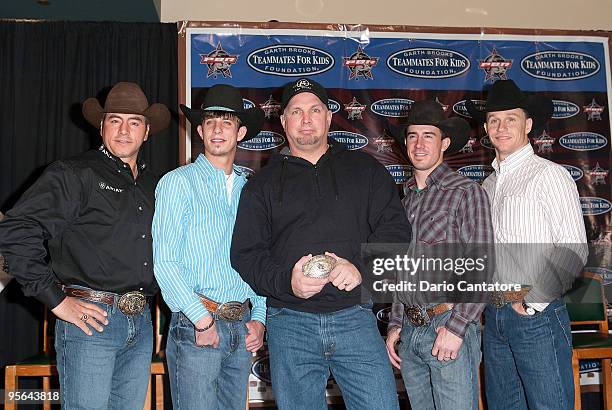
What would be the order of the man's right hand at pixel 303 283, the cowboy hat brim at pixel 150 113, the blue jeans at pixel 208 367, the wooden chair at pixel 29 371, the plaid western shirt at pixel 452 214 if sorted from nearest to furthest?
the man's right hand at pixel 303 283 → the blue jeans at pixel 208 367 → the plaid western shirt at pixel 452 214 → the cowboy hat brim at pixel 150 113 → the wooden chair at pixel 29 371

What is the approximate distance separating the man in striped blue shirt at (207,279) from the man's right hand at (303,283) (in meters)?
0.33

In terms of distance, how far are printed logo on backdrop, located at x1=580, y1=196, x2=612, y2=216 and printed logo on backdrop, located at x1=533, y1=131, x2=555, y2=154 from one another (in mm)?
491

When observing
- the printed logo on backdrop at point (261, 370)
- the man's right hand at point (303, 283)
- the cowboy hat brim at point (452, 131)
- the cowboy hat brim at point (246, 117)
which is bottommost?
the printed logo on backdrop at point (261, 370)

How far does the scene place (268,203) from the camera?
2219 mm

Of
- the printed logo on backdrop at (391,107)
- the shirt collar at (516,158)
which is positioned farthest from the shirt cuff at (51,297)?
the printed logo on backdrop at (391,107)

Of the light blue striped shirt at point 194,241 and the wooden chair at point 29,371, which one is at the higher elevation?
the light blue striped shirt at point 194,241

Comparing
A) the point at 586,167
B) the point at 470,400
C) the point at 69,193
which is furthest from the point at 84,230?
the point at 586,167

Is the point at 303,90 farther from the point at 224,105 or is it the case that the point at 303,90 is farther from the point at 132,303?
the point at 132,303

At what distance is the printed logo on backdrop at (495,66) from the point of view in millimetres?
4602

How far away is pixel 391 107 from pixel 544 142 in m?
1.28

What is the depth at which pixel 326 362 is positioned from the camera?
2.13m

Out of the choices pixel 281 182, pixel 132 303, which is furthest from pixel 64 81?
pixel 281 182

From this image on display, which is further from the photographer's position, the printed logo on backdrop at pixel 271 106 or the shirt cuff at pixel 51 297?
the printed logo on backdrop at pixel 271 106

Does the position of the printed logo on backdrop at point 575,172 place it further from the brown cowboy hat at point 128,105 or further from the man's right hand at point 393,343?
the brown cowboy hat at point 128,105
